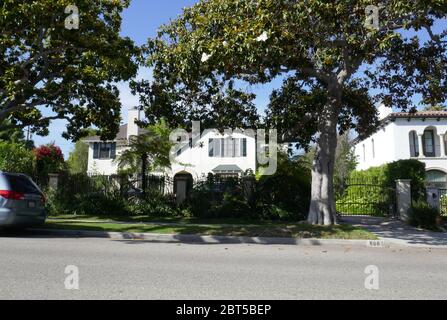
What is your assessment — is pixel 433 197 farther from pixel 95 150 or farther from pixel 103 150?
pixel 95 150

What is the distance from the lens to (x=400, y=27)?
12.6m

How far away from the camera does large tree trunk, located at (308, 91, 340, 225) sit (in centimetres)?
1462

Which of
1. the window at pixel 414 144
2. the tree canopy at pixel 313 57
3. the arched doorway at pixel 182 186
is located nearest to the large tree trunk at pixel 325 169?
the tree canopy at pixel 313 57

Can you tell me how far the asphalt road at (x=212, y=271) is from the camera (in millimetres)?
5590

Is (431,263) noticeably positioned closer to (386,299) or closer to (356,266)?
(356,266)

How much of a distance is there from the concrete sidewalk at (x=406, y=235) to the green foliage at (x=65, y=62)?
34.3 feet

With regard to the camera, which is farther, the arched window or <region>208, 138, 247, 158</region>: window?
<region>208, 138, 247, 158</region>: window

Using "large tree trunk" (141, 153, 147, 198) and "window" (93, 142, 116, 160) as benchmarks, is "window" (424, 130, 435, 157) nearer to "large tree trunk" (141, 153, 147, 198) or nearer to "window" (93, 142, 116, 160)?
"large tree trunk" (141, 153, 147, 198)

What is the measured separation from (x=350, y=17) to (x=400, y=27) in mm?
1761

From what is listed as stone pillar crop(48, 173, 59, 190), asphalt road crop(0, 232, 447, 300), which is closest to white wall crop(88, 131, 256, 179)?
stone pillar crop(48, 173, 59, 190)

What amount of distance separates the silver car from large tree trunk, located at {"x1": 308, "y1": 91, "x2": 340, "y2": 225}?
29.2ft

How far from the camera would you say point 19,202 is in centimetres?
1141

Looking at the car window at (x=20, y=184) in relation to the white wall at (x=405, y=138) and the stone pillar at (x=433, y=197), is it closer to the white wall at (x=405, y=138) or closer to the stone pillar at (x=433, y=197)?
the stone pillar at (x=433, y=197)
